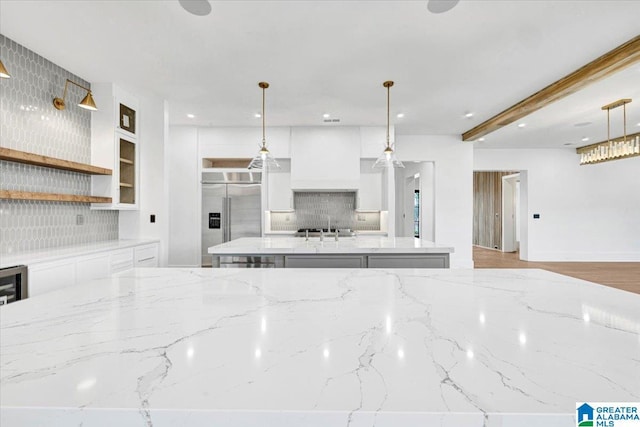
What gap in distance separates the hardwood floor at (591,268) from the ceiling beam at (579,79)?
9.89 feet

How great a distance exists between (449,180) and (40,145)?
6.14 metres

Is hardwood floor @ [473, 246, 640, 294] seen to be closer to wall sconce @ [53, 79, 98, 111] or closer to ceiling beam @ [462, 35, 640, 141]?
ceiling beam @ [462, 35, 640, 141]

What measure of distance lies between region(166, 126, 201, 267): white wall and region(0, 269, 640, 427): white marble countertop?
14.3ft

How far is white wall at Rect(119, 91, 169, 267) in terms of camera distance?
4.10 metres

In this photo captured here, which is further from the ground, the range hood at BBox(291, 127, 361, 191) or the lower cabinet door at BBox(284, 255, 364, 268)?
the range hood at BBox(291, 127, 361, 191)

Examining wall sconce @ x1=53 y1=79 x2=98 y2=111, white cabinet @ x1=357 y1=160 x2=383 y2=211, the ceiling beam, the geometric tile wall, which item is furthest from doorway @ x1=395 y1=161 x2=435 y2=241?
the geometric tile wall

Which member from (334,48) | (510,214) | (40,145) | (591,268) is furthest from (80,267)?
(510,214)

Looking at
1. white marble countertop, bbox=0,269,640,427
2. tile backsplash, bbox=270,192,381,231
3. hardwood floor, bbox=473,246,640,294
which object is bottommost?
hardwood floor, bbox=473,246,640,294

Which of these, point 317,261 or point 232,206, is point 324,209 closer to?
point 232,206

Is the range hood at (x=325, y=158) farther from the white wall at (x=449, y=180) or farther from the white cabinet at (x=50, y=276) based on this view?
the white cabinet at (x=50, y=276)

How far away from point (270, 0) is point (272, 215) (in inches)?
152

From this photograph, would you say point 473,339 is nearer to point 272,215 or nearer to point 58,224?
point 58,224

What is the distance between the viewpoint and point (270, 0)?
7.39 ft

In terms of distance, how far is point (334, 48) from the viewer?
9.51 ft
